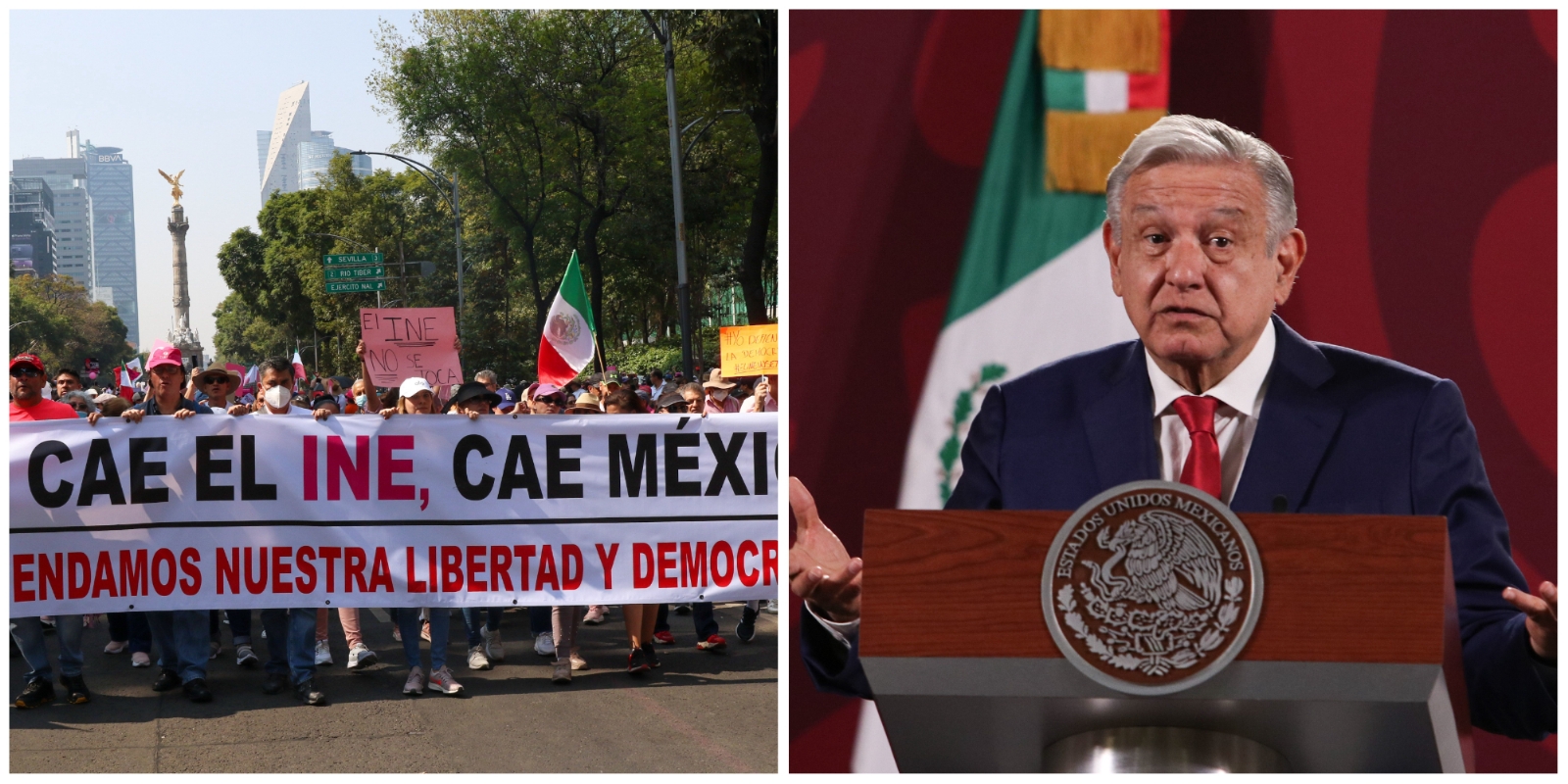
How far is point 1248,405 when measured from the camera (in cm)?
338

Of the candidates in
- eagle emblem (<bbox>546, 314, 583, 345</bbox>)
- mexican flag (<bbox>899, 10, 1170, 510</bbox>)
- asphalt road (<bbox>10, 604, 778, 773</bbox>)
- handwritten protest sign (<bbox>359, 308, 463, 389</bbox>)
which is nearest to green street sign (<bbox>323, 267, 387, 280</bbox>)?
handwritten protest sign (<bbox>359, 308, 463, 389</bbox>)

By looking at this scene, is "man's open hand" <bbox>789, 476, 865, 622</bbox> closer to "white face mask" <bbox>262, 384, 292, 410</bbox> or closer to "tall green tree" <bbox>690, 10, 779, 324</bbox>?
"white face mask" <bbox>262, 384, 292, 410</bbox>

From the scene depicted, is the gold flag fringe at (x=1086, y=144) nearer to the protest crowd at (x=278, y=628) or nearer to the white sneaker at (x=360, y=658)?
the protest crowd at (x=278, y=628)

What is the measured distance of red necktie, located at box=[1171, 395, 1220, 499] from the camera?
11.0ft

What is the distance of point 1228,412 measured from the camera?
3.39m

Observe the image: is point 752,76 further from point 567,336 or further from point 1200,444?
point 1200,444

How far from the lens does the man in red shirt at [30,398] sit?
694 centimetres

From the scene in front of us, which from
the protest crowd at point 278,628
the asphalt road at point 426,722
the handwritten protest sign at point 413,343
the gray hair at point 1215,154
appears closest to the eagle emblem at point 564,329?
the handwritten protest sign at point 413,343

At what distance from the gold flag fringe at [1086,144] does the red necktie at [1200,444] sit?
22.7 inches

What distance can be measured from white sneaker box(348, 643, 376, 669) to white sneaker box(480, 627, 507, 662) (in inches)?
24.9

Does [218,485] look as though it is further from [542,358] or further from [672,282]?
[672,282]

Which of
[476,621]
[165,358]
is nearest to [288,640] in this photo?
[476,621]

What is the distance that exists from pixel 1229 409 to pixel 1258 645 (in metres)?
0.97

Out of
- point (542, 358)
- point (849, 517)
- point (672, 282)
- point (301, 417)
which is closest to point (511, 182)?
point (672, 282)
